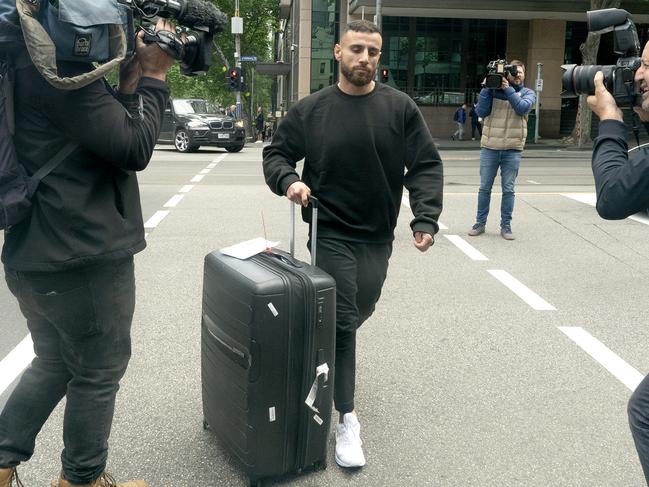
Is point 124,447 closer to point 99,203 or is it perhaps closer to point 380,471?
point 380,471

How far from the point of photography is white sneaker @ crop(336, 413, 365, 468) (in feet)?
10.7

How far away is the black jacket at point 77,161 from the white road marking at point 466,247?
223 inches

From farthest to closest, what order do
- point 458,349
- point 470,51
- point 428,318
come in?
point 470,51, point 428,318, point 458,349

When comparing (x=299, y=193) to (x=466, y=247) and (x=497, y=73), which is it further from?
(x=497, y=73)

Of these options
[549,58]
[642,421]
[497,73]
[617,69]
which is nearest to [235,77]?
[549,58]

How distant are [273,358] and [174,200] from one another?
30.3 feet

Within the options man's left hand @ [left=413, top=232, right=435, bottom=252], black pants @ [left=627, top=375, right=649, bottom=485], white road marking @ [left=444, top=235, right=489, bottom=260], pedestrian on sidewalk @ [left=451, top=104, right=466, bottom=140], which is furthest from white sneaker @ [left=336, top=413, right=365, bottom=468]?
pedestrian on sidewalk @ [left=451, top=104, right=466, bottom=140]

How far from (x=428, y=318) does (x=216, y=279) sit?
109 inches

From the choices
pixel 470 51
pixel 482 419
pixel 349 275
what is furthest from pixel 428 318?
pixel 470 51

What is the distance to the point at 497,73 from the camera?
8164 mm

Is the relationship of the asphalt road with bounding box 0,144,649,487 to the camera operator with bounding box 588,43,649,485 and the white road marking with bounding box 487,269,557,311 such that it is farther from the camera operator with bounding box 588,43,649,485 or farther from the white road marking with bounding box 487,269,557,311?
the camera operator with bounding box 588,43,649,485

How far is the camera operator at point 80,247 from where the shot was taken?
238 centimetres

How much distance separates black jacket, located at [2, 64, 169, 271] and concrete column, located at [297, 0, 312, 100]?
128ft

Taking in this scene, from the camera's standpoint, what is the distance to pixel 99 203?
251cm
